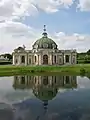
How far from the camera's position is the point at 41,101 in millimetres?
25453

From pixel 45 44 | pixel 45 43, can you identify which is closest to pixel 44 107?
pixel 45 44

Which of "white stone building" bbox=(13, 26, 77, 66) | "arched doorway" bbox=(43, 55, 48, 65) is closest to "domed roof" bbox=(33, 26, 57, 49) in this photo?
"white stone building" bbox=(13, 26, 77, 66)

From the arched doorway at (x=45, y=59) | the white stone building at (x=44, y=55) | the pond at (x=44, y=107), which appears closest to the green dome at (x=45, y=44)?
the white stone building at (x=44, y=55)

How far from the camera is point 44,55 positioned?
98875mm

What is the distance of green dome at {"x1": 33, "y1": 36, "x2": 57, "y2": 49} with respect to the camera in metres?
98.9

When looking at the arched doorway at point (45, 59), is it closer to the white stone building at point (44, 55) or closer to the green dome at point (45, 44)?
the white stone building at point (44, 55)

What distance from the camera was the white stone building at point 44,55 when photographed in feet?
323

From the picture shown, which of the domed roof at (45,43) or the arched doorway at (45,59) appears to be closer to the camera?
the domed roof at (45,43)

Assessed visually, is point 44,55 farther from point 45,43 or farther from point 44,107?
point 44,107

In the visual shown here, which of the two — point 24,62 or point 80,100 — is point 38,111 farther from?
point 24,62

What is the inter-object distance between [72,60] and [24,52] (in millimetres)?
20623

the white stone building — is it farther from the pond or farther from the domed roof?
the pond

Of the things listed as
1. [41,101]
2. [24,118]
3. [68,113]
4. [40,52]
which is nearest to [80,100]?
[41,101]

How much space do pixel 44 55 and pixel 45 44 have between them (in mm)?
4495
